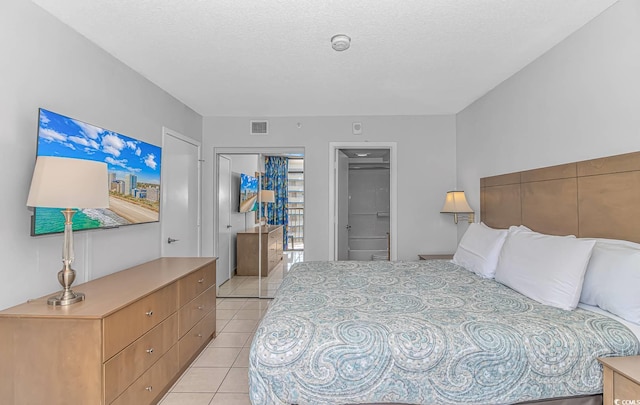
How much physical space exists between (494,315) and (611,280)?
0.64 metres

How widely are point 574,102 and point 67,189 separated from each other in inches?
128

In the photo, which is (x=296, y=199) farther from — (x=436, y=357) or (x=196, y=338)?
(x=436, y=357)

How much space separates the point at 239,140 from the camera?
4664 millimetres

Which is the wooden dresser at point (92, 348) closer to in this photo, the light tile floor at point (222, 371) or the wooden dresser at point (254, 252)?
the light tile floor at point (222, 371)

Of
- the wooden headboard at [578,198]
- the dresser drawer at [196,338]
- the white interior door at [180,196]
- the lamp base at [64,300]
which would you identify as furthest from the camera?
the white interior door at [180,196]

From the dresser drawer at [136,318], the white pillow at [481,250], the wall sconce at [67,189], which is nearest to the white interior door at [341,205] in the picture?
the white pillow at [481,250]

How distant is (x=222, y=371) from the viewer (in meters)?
2.67

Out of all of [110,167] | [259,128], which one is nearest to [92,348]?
[110,167]

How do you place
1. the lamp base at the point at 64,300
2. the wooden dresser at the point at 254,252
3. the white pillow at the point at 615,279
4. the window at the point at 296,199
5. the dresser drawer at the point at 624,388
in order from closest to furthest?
the dresser drawer at the point at 624,388, the white pillow at the point at 615,279, the lamp base at the point at 64,300, the window at the point at 296,199, the wooden dresser at the point at 254,252

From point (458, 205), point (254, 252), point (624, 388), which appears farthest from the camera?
point (254, 252)

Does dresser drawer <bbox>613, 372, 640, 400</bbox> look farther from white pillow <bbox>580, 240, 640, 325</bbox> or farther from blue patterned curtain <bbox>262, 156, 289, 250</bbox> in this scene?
blue patterned curtain <bbox>262, 156, 289, 250</bbox>

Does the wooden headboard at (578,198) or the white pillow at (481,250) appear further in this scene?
the white pillow at (481,250)

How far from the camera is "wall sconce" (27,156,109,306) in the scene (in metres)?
1.66

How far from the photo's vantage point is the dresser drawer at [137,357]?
1.74 metres
